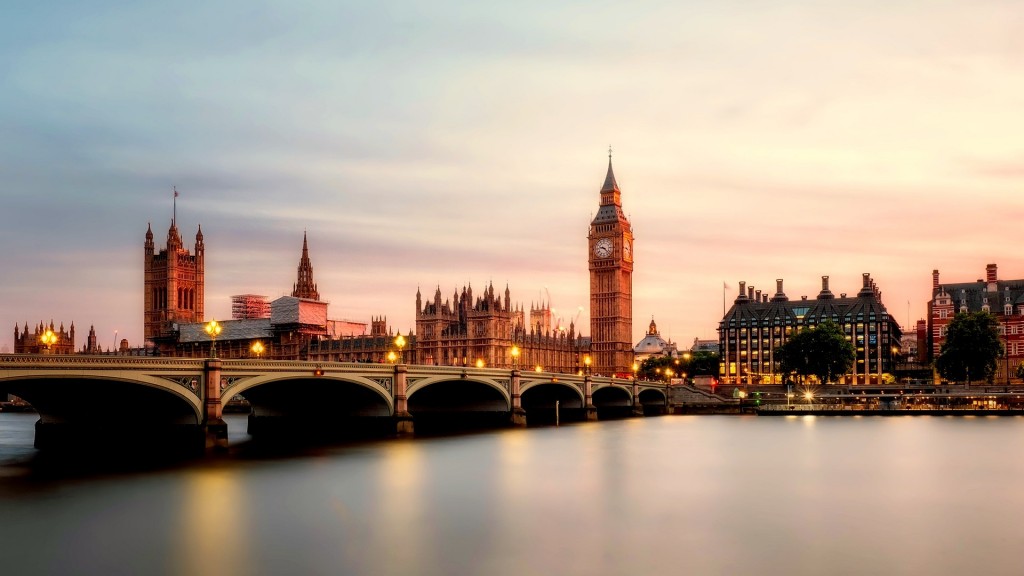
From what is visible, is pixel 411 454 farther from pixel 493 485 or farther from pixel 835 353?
pixel 835 353

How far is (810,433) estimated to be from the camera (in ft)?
262

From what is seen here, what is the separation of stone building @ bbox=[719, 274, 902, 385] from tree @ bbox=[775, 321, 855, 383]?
2944 centimetres

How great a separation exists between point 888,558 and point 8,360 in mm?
36012

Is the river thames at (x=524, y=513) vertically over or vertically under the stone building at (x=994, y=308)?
under

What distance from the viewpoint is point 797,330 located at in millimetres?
178125

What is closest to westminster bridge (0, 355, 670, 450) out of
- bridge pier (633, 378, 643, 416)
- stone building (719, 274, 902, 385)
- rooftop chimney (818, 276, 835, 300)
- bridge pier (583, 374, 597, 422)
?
bridge pier (583, 374, 597, 422)

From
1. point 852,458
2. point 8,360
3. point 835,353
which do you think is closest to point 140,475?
point 8,360

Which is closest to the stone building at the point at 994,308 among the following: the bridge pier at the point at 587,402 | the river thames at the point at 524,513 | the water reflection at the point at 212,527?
the bridge pier at the point at 587,402

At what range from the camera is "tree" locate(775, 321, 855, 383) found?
137250 mm

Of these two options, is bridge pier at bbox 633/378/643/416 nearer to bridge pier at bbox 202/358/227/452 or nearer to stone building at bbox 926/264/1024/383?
stone building at bbox 926/264/1024/383

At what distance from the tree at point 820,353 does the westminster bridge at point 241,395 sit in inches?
2199

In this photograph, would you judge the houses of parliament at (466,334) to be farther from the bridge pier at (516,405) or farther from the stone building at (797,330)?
the bridge pier at (516,405)

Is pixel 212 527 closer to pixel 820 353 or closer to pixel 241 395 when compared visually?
pixel 241 395

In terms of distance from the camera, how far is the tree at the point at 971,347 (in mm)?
121812
